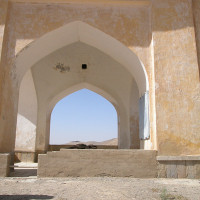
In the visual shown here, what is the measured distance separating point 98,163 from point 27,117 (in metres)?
5.68

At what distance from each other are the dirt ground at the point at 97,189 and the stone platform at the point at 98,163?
0.20m

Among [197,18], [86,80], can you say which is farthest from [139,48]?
[86,80]

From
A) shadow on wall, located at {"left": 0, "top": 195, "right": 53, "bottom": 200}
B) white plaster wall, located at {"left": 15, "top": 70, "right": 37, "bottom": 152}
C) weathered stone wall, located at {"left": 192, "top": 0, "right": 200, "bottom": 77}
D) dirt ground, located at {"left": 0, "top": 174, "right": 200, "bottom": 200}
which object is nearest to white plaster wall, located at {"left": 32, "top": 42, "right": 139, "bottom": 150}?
white plaster wall, located at {"left": 15, "top": 70, "right": 37, "bottom": 152}

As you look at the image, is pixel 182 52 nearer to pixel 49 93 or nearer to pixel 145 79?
pixel 145 79

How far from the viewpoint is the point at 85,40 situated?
21.1 feet

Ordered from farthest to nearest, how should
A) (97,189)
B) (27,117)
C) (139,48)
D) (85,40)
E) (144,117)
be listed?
(27,117), (85,40), (144,117), (139,48), (97,189)

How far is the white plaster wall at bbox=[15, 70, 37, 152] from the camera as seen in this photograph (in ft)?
30.5

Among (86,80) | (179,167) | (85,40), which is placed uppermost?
(85,40)

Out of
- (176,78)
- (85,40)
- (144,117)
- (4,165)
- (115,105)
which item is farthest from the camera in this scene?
(115,105)

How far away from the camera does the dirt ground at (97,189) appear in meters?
3.13

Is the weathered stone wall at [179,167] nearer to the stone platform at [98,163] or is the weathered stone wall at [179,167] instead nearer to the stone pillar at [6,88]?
the stone platform at [98,163]

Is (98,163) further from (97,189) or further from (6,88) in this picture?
(6,88)

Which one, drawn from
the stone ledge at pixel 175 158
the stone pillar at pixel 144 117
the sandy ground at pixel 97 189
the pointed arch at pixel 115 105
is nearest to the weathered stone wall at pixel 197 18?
the stone pillar at pixel 144 117

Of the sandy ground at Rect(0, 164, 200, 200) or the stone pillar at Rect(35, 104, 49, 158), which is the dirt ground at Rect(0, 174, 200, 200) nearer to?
the sandy ground at Rect(0, 164, 200, 200)
